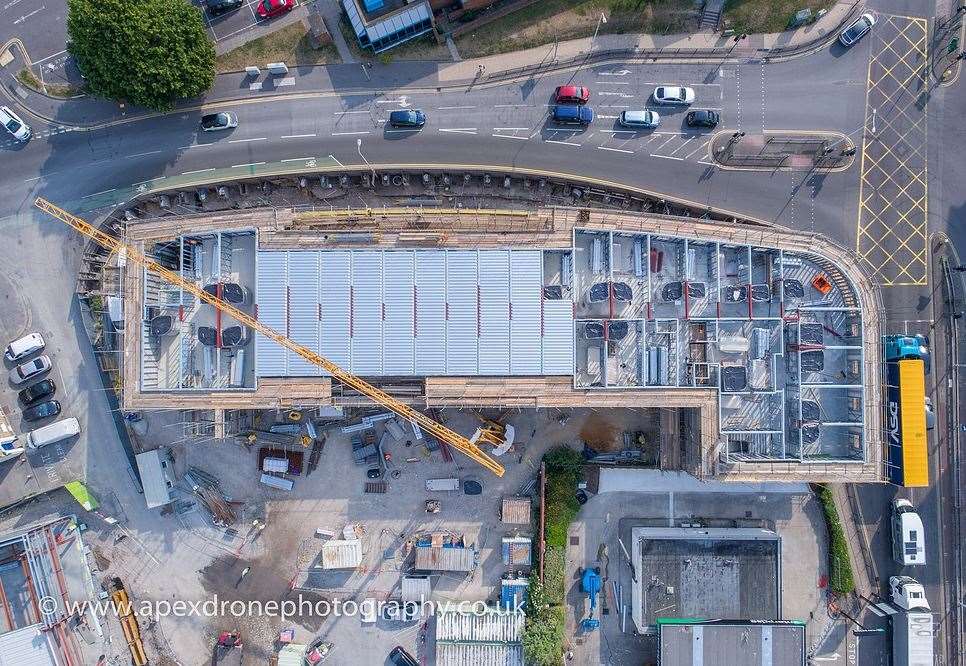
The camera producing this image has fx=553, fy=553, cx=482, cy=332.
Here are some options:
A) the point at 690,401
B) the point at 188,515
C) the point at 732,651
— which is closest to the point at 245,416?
the point at 188,515

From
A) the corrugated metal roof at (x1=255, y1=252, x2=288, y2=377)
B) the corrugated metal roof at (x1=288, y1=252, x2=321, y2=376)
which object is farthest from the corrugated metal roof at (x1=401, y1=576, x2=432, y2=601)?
the corrugated metal roof at (x1=255, y1=252, x2=288, y2=377)

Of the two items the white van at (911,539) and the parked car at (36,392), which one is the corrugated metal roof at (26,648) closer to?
the parked car at (36,392)

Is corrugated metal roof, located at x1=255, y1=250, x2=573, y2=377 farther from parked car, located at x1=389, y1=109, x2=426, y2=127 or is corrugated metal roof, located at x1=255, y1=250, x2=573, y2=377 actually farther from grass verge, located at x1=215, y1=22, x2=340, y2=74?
grass verge, located at x1=215, y1=22, x2=340, y2=74

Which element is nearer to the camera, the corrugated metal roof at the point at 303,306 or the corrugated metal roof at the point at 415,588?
the corrugated metal roof at the point at 303,306

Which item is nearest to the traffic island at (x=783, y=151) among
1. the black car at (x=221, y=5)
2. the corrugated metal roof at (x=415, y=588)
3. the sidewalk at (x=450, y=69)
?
the sidewalk at (x=450, y=69)

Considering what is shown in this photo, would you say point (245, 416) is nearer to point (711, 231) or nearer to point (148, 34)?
point (148, 34)
